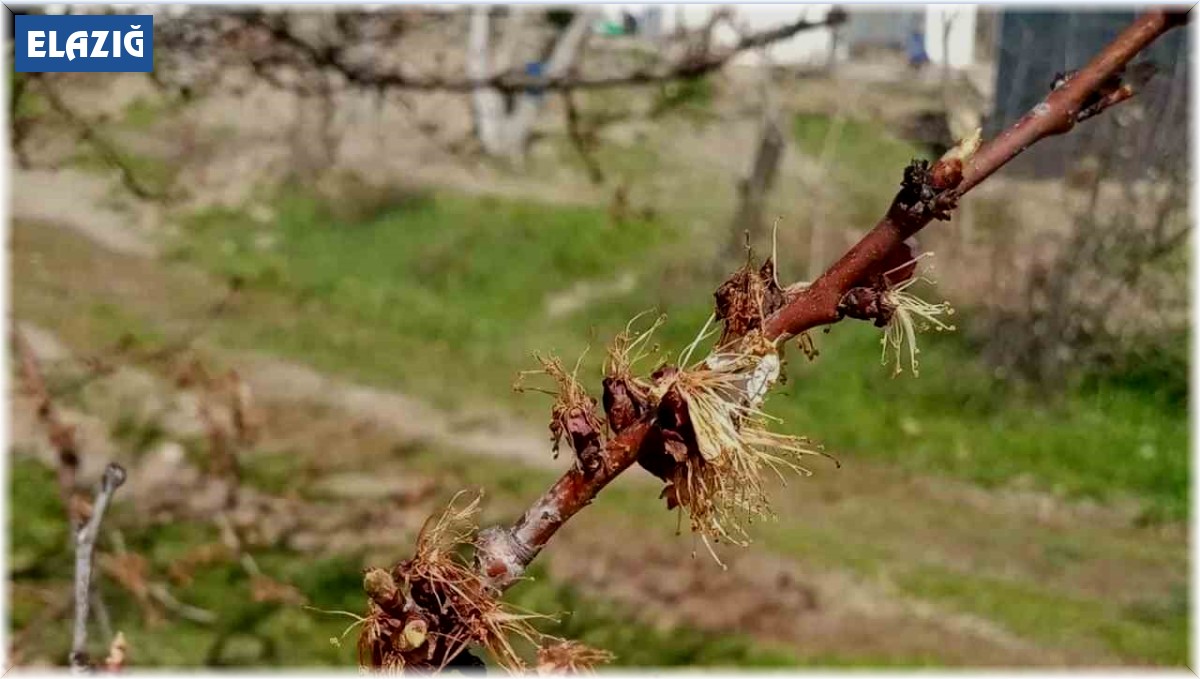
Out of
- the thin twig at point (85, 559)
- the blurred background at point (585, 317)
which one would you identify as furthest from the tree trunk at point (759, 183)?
the thin twig at point (85, 559)

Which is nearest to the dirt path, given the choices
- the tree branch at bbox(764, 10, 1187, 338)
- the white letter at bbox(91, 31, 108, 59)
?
the white letter at bbox(91, 31, 108, 59)

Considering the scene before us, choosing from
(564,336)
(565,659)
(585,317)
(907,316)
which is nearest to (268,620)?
(564,336)

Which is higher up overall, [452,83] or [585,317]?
[585,317]

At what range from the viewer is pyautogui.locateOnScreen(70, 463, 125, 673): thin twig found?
40.2 inches

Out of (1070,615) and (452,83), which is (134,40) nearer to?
(452,83)

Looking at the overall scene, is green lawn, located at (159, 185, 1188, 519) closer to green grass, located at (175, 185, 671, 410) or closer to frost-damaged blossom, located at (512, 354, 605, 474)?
green grass, located at (175, 185, 671, 410)

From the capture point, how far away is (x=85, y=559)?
105 centimetres

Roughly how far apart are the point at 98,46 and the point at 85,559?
2.01 metres

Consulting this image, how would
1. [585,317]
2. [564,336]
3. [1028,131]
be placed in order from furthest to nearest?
1. [585,317]
2. [564,336]
3. [1028,131]

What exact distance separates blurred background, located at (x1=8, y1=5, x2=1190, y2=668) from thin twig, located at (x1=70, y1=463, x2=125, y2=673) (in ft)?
3.46

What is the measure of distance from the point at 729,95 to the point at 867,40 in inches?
45.1

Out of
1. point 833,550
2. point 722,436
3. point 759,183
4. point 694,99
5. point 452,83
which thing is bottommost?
point 722,436

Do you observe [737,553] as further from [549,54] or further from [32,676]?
[549,54]

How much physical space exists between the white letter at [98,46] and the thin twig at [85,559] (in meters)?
1.90
